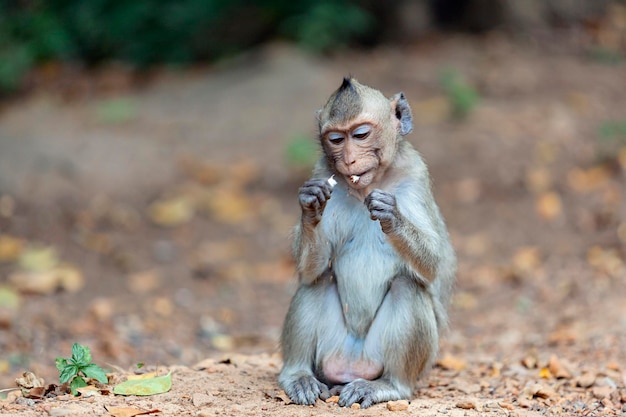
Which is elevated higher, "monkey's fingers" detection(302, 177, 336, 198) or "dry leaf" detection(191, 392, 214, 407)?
"monkey's fingers" detection(302, 177, 336, 198)

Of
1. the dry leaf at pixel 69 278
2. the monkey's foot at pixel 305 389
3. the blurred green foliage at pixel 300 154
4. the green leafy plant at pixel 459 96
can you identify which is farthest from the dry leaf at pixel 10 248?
the green leafy plant at pixel 459 96

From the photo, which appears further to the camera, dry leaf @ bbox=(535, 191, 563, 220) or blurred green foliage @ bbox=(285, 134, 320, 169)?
blurred green foliage @ bbox=(285, 134, 320, 169)

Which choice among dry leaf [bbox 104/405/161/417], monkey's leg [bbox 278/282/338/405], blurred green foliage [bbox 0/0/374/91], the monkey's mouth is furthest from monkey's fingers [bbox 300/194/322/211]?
blurred green foliage [bbox 0/0/374/91]

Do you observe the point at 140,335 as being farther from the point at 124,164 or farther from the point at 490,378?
the point at 124,164

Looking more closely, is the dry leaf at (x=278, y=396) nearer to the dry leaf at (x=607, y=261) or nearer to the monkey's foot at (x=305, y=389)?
the monkey's foot at (x=305, y=389)

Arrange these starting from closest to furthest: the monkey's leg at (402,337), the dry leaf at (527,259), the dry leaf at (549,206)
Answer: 1. the monkey's leg at (402,337)
2. the dry leaf at (527,259)
3. the dry leaf at (549,206)

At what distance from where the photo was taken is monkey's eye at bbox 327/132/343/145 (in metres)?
6.38

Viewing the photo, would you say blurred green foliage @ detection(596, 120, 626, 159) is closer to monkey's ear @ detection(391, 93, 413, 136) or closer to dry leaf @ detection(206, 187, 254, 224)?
dry leaf @ detection(206, 187, 254, 224)

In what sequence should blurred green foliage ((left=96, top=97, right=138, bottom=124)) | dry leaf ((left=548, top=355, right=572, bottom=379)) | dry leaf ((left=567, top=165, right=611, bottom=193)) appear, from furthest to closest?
1. blurred green foliage ((left=96, top=97, right=138, bottom=124))
2. dry leaf ((left=567, top=165, right=611, bottom=193))
3. dry leaf ((left=548, top=355, right=572, bottom=379))

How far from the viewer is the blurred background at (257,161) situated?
33.3 feet

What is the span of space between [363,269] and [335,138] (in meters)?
0.98

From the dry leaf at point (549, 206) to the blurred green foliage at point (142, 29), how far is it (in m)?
Result: 6.22

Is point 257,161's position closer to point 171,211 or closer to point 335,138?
point 171,211

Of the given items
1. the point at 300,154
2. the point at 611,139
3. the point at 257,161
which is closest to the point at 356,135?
the point at 300,154
